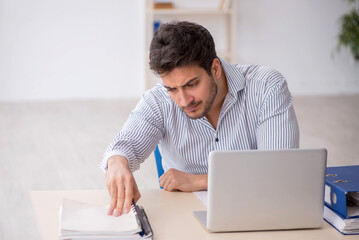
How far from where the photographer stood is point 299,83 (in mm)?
7504

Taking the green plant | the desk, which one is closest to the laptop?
the desk

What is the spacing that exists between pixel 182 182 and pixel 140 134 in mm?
259

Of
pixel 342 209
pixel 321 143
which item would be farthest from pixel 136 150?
pixel 321 143

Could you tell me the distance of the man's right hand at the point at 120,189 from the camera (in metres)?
1.57

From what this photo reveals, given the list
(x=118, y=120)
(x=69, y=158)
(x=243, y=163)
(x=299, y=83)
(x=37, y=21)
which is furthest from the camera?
(x=299, y=83)

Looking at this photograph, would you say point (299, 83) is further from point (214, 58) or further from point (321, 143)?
point (214, 58)

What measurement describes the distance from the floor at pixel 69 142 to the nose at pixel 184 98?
1.36 metres

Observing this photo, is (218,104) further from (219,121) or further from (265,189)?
(265,189)

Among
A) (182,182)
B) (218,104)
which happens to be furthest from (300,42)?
(182,182)

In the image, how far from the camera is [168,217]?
62.8 inches

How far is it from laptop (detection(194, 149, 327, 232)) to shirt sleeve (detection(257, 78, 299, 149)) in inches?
17.9

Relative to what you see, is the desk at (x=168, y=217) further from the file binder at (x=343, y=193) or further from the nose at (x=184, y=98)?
the nose at (x=184, y=98)

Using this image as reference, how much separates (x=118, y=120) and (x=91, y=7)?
74.0 inches

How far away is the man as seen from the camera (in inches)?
72.3
